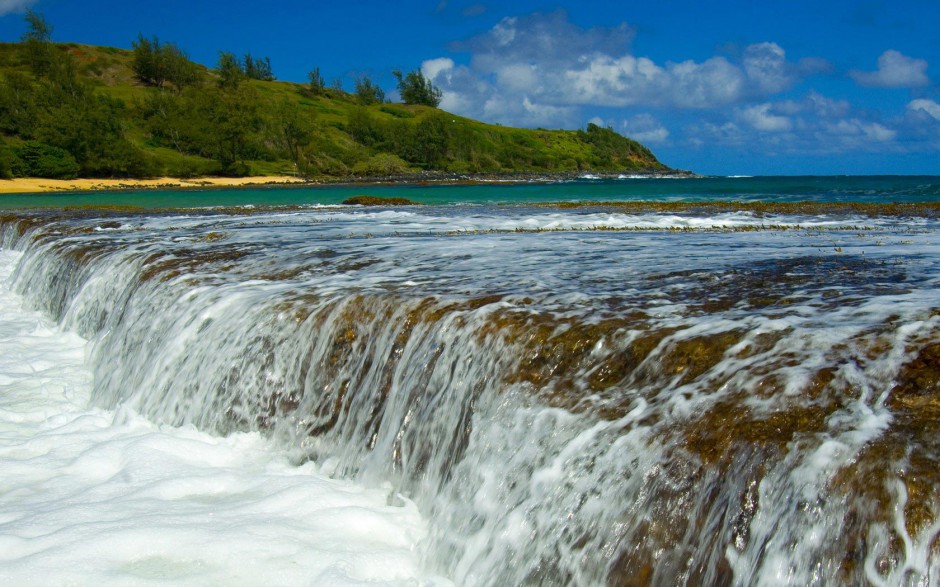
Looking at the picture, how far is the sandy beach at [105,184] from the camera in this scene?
7181 cm

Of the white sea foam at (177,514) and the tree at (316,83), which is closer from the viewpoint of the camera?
the white sea foam at (177,514)

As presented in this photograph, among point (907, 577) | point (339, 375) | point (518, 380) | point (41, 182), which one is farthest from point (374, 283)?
point (41, 182)

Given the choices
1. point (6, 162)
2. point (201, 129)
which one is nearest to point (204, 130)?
point (201, 129)

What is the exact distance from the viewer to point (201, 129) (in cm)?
11069

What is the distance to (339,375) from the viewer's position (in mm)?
6645

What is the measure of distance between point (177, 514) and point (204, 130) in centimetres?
11566

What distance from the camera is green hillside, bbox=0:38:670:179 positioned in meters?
88.2

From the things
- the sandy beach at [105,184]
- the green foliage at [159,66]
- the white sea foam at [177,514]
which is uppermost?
the green foliage at [159,66]

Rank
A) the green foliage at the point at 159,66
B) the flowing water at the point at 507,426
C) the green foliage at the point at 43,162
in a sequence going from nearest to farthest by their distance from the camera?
the flowing water at the point at 507,426
the green foliage at the point at 43,162
the green foliage at the point at 159,66

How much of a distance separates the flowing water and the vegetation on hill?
274 feet

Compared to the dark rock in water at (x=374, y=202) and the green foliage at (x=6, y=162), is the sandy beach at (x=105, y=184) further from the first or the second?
the dark rock in water at (x=374, y=202)

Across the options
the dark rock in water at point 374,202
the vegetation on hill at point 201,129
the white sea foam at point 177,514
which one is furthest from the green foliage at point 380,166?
the white sea foam at point 177,514

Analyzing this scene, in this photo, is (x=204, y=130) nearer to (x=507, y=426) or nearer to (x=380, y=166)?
(x=380, y=166)

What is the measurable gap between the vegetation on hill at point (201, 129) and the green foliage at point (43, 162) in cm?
14
